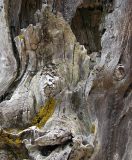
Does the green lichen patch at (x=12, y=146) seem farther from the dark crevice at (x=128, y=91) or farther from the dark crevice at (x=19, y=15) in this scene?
the dark crevice at (x=128, y=91)

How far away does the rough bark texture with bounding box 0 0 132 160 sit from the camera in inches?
100

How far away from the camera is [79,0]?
3311 millimetres

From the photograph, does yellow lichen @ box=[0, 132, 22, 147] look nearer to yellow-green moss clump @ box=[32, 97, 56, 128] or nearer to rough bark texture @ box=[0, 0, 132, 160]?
rough bark texture @ box=[0, 0, 132, 160]

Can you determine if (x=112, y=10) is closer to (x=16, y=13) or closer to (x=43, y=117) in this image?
(x=16, y=13)

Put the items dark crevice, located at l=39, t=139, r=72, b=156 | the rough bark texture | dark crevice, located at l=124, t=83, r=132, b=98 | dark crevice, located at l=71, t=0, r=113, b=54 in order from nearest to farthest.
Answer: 1. dark crevice, located at l=39, t=139, r=72, b=156
2. the rough bark texture
3. dark crevice, located at l=124, t=83, r=132, b=98
4. dark crevice, located at l=71, t=0, r=113, b=54

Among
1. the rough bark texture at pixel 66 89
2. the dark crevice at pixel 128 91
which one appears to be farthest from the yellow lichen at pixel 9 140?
the dark crevice at pixel 128 91

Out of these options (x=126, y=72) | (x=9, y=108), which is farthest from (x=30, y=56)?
(x=126, y=72)

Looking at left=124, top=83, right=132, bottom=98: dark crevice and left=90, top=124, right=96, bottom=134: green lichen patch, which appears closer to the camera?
left=90, top=124, right=96, bottom=134: green lichen patch

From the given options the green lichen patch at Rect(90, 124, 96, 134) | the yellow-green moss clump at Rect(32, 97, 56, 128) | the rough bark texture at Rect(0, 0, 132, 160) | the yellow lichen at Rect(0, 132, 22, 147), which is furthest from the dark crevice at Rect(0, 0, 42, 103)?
the green lichen patch at Rect(90, 124, 96, 134)

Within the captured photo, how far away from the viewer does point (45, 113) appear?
2.63m

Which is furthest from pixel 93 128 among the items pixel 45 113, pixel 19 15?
pixel 19 15

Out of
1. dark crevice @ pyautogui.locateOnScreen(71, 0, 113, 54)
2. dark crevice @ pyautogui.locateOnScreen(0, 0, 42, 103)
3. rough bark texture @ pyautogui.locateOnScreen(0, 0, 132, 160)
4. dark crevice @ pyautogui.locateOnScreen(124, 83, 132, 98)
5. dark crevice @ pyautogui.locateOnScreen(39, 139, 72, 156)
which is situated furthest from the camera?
dark crevice @ pyautogui.locateOnScreen(71, 0, 113, 54)

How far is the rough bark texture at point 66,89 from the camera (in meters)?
2.55

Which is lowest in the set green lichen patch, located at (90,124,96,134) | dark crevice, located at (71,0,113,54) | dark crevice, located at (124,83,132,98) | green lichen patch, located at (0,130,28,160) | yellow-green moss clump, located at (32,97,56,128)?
green lichen patch, located at (0,130,28,160)
